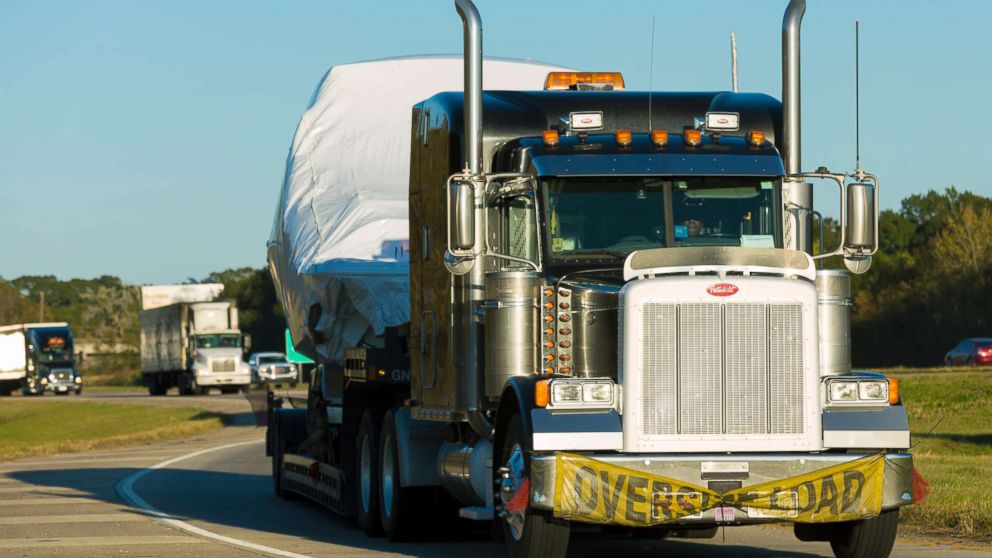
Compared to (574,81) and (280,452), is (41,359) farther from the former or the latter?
(574,81)

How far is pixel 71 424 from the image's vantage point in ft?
165

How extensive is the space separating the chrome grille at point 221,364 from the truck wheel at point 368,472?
5320cm

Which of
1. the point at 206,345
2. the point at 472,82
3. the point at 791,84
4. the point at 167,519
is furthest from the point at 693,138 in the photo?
the point at 206,345

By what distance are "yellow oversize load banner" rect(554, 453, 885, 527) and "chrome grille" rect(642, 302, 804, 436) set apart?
1.19 feet

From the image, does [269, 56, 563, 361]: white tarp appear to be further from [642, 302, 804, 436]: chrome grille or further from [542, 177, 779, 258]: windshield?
[642, 302, 804, 436]: chrome grille

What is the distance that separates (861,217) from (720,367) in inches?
65.1

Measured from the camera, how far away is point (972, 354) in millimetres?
62531

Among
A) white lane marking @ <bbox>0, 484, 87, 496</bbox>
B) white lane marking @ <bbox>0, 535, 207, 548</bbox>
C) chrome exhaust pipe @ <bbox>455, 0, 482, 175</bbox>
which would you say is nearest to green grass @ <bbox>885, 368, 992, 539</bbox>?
chrome exhaust pipe @ <bbox>455, 0, 482, 175</bbox>

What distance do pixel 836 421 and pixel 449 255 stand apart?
9.56 ft

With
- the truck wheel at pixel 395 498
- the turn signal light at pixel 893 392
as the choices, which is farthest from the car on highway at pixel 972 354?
the turn signal light at pixel 893 392

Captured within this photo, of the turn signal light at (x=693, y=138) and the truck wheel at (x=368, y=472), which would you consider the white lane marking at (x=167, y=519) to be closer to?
the truck wheel at (x=368, y=472)

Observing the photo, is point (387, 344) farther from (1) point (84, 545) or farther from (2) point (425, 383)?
(1) point (84, 545)

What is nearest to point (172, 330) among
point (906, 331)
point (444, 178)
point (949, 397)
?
point (906, 331)

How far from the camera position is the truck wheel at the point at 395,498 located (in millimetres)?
15281
